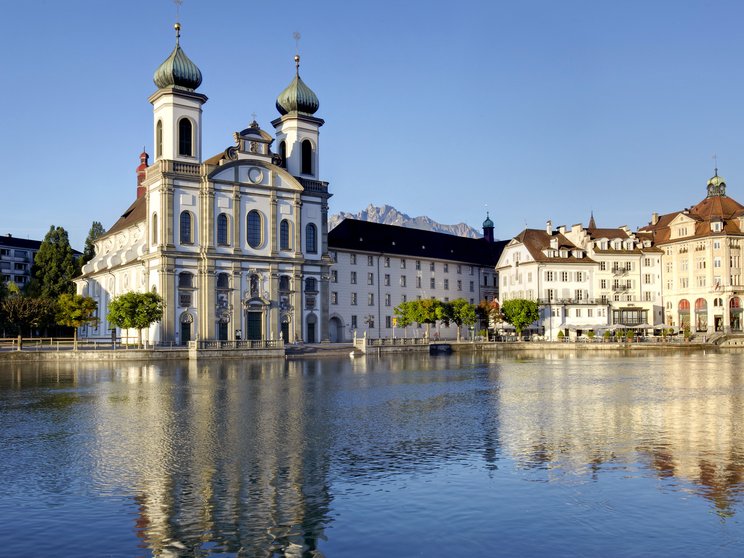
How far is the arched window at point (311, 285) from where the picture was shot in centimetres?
8675

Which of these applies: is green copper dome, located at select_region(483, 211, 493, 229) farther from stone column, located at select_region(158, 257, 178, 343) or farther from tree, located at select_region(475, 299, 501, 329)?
stone column, located at select_region(158, 257, 178, 343)

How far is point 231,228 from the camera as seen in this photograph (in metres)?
80.7

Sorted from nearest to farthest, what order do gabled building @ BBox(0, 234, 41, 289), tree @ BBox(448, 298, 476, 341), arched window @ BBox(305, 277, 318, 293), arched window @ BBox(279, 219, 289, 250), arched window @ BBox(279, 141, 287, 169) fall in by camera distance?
arched window @ BBox(279, 219, 289, 250)
arched window @ BBox(305, 277, 318, 293)
arched window @ BBox(279, 141, 287, 169)
tree @ BBox(448, 298, 476, 341)
gabled building @ BBox(0, 234, 41, 289)

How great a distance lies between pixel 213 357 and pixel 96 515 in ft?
178

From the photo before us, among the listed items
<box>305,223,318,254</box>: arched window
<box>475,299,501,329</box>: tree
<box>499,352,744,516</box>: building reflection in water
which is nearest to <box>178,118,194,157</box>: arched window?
<box>305,223,318,254</box>: arched window

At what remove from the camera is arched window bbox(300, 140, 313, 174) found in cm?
8962

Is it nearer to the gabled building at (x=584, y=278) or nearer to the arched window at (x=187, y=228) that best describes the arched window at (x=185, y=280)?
the arched window at (x=187, y=228)

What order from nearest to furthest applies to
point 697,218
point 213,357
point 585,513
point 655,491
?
point 585,513
point 655,491
point 213,357
point 697,218

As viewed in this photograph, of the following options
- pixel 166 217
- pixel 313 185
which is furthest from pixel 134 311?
pixel 313 185

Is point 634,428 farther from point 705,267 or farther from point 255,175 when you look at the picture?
point 705,267

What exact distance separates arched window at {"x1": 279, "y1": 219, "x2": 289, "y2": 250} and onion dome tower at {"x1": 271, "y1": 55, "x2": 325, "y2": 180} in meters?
6.68

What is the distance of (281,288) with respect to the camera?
84.4 meters

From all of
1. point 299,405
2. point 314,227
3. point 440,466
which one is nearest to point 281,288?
point 314,227

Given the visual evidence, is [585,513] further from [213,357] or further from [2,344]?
[2,344]
